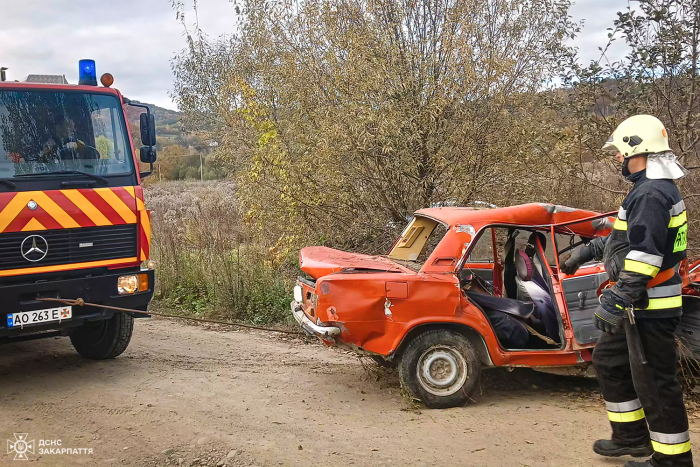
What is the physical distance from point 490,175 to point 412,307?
433 centimetres

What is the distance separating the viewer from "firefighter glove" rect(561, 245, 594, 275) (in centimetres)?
443

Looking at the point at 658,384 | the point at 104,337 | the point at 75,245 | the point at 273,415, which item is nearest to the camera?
the point at 658,384

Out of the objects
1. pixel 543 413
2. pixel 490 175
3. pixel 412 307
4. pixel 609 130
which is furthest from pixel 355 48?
pixel 543 413

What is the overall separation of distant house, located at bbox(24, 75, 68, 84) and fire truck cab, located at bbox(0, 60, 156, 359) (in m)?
0.02

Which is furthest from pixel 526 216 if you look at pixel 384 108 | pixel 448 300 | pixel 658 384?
pixel 384 108

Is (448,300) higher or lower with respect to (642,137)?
lower

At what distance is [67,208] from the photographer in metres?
5.52

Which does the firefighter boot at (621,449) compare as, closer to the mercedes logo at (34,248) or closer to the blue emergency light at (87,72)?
the mercedes logo at (34,248)

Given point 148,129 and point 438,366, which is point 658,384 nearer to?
point 438,366

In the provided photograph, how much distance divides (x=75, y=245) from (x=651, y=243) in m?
4.69

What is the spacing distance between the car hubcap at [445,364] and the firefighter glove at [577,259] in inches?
42.9

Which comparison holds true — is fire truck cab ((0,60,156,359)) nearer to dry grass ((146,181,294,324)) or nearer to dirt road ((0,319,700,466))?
dirt road ((0,319,700,466))

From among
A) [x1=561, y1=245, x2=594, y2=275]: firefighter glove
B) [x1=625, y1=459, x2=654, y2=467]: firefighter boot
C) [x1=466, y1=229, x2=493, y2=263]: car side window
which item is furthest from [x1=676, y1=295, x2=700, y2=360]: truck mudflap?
[x1=466, y1=229, x2=493, y2=263]: car side window

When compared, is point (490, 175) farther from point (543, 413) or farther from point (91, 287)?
point (91, 287)
